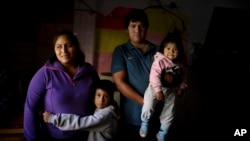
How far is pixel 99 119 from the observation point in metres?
1.34

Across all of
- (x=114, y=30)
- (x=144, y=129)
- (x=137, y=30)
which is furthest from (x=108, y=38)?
(x=144, y=129)

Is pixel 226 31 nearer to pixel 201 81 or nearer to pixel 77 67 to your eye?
pixel 201 81

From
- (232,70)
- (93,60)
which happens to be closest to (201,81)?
(232,70)

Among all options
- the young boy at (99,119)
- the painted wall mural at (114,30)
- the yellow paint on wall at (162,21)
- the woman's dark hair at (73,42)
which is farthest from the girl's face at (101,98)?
the yellow paint on wall at (162,21)

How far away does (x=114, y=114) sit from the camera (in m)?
1.41

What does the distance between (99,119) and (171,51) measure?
0.58 meters

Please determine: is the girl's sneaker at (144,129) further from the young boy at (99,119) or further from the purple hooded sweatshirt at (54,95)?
the purple hooded sweatshirt at (54,95)

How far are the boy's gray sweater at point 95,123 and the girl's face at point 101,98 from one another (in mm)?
28

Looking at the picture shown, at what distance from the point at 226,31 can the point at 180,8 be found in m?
0.48

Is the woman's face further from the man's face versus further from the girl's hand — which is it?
the girl's hand

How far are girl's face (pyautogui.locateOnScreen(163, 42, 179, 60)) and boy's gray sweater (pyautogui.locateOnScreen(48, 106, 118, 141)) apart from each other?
461 mm

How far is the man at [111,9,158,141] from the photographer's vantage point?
1.44 m

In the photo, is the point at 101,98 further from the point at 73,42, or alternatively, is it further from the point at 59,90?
the point at 73,42

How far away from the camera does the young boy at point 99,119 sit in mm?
1271
